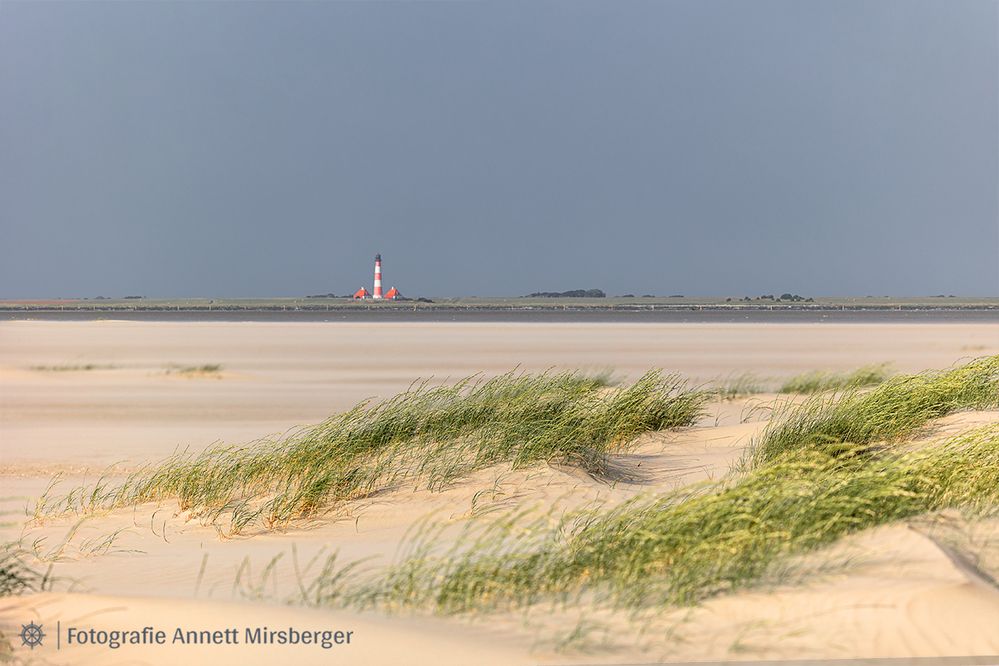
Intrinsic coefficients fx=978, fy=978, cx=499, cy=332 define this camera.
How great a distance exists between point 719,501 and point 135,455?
360 inches

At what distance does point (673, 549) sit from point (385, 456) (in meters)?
4.46

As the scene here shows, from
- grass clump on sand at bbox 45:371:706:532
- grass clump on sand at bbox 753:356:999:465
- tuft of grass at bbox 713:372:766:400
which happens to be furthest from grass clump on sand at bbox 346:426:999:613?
tuft of grass at bbox 713:372:766:400

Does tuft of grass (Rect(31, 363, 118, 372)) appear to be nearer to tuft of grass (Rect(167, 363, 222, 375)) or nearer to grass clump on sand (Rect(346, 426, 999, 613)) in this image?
tuft of grass (Rect(167, 363, 222, 375))

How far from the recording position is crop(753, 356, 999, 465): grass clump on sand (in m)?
9.80

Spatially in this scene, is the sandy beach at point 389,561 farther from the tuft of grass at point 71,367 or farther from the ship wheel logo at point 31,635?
the tuft of grass at point 71,367

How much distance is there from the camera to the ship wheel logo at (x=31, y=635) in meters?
5.07

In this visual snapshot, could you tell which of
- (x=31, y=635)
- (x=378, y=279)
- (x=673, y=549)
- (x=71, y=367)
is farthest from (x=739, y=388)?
(x=378, y=279)

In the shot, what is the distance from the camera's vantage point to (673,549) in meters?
6.08

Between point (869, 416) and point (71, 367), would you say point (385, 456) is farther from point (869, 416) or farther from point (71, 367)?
point (71, 367)

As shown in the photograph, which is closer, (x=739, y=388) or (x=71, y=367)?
(x=739, y=388)

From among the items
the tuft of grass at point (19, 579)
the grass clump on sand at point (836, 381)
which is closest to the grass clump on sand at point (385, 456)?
the tuft of grass at point (19, 579)

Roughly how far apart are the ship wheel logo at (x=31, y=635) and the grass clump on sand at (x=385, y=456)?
2.78 metres

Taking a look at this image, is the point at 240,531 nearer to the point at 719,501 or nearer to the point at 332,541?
the point at 332,541

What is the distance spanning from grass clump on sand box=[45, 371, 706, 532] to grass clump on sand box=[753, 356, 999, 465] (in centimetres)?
185
